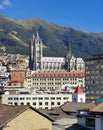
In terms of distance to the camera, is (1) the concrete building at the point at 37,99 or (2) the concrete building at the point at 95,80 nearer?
(1) the concrete building at the point at 37,99

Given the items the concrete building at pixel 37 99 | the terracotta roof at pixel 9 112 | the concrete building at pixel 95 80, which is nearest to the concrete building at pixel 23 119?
the terracotta roof at pixel 9 112

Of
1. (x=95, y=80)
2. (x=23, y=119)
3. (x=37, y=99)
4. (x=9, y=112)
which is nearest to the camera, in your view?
(x=23, y=119)

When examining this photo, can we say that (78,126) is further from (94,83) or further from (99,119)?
(94,83)

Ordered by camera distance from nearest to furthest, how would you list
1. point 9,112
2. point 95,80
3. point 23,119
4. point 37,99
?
1. point 23,119
2. point 9,112
3. point 37,99
4. point 95,80

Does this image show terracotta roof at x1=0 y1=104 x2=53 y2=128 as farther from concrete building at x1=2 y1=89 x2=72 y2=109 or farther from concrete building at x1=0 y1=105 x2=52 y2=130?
concrete building at x1=2 y1=89 x2=72 y2=109

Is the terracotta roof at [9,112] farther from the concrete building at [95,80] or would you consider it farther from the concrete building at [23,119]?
the concrete building at [95,80]

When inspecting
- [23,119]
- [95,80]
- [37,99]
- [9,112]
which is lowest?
[37,99]

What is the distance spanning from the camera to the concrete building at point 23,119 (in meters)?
28.9

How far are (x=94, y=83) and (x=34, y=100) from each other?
62563mm

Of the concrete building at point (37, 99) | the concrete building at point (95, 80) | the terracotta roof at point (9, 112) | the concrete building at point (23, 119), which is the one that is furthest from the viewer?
the concrete building at point (95, 80)

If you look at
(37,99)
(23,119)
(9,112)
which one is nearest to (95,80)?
(37,99)

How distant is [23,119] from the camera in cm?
2931

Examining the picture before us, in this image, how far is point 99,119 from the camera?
74.0 feet

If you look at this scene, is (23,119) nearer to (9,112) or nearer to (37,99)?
(9,112)
